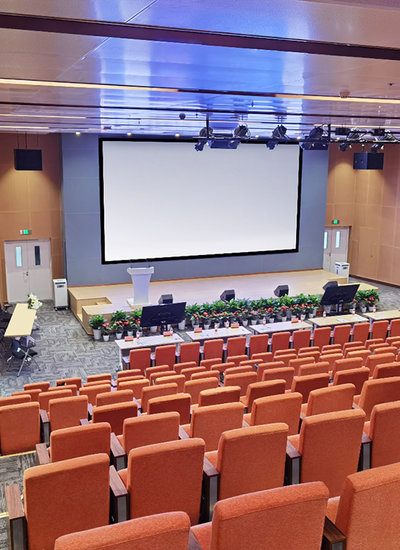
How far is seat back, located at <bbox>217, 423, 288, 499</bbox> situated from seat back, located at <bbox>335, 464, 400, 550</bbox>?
76cm

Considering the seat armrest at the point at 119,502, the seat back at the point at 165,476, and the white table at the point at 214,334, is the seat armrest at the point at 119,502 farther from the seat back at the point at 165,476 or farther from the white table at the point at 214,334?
the white table at the point at 214,334

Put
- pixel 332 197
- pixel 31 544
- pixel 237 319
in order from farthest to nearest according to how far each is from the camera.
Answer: pixel 332 197 < pixel 237 319 < pixel 31 544

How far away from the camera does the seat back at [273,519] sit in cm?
244

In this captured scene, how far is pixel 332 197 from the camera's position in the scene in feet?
67.3

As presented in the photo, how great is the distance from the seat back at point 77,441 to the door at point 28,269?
13343mm

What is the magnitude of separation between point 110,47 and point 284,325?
886 cm

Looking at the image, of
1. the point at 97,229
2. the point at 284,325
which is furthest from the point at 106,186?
the point at 284,325

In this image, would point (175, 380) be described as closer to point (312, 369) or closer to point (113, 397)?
point (113, 397)

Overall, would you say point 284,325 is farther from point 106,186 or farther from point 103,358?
point 106,186

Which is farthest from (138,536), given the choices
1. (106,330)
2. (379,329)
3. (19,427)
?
(106,330)

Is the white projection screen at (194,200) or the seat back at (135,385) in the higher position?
the white projection screen at (194,200)

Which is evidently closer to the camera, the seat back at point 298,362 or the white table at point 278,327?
the seat back at point 298,362

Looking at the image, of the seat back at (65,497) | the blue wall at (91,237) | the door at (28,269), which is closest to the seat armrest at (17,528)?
the seat back at (65,497)

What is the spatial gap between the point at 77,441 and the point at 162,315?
887 centimetres
